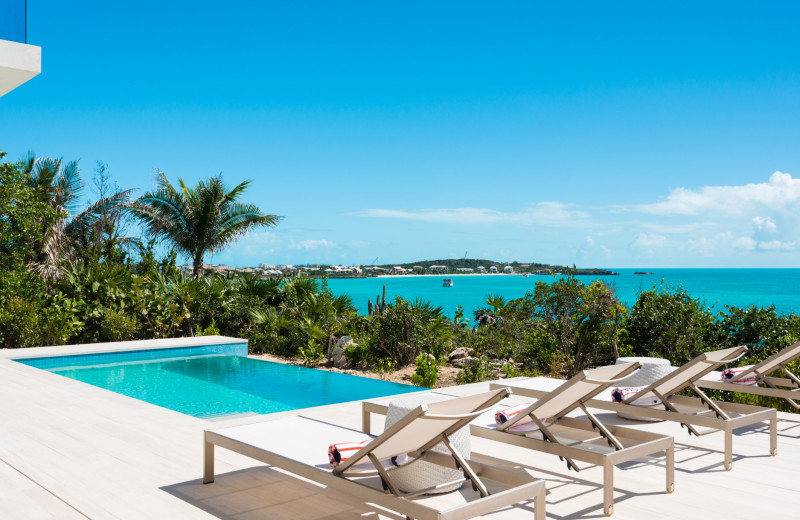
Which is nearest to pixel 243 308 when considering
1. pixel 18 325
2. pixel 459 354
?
pixel 18 325

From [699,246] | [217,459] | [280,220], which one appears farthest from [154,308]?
[699,246]

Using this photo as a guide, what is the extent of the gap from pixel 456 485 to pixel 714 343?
655cm

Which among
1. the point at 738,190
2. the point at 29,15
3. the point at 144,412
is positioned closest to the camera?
the point at 144,412

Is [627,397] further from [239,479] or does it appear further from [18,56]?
[18,56]

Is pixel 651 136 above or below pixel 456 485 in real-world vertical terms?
above

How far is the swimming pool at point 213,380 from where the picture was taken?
8500 millimetres

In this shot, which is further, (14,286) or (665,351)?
(14,286)

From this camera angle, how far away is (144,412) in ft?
20.5

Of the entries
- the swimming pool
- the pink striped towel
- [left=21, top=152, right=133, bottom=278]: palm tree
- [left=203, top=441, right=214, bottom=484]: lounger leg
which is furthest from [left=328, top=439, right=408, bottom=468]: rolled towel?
[left=21, top=152, right=133, bottom=278]: palm tree

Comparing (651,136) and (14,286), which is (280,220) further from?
(651,136)

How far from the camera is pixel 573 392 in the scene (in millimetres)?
3939

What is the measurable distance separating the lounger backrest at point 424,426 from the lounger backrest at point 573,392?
0.61 metres

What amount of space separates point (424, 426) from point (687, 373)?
8.12 feet

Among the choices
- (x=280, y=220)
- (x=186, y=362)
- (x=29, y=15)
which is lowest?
(x=186, y=362)
